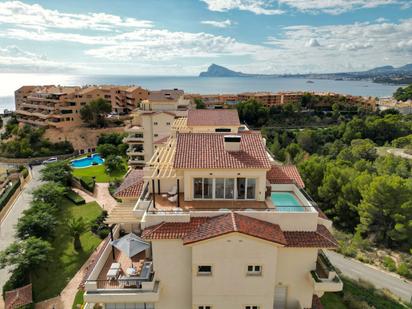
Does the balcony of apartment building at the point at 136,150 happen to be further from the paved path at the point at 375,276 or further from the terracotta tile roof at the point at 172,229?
the terracotta tile roof at the point at 172,229

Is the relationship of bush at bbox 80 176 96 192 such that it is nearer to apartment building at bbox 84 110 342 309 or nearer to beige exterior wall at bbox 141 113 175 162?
beige exterior wall at bbox 141 113 175 162

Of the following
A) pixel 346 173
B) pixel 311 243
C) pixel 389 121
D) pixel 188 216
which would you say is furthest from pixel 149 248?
pixel 389 121

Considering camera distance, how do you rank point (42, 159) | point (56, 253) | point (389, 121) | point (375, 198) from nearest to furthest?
point (56, 253) → point (375, 198) → point (42, 159) → point (389, 121)

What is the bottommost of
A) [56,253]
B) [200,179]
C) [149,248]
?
[56,253]

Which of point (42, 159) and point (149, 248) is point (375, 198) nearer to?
point (149, 248)

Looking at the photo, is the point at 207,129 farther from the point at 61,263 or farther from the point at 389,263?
the point at 389,263

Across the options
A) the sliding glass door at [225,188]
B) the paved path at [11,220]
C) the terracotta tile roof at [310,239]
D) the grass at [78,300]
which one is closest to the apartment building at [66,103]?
the paved path at [11,220]
